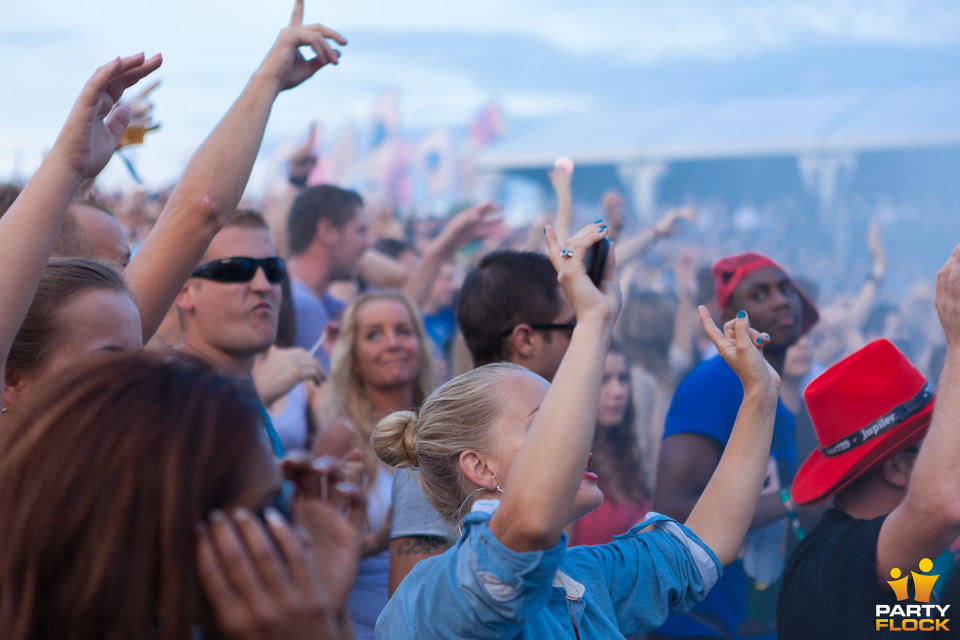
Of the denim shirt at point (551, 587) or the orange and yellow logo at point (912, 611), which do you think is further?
the orange and yellow logo at point (912, 611)

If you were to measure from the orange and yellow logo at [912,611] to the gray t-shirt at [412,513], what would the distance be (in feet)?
3.53

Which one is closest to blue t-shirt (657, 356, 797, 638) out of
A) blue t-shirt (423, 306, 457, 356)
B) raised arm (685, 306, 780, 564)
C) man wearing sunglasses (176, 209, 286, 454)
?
raised arm (685, 306, 780, 564)

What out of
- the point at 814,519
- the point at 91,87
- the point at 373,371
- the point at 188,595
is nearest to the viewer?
the point at 188,595

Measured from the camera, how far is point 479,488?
173cm

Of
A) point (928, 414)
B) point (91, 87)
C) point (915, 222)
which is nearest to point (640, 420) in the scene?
point (928, 414)

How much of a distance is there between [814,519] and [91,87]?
2723mm

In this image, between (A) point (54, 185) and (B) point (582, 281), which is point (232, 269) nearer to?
(A) point (54, 185)

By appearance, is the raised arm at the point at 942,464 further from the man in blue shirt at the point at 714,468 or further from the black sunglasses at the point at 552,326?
the black sunglasses at the point at 552,326

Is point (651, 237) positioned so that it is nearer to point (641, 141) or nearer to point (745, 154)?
point (745, 154)

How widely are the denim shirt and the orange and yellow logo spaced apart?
0.55 m

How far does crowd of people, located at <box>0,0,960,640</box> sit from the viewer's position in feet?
2.99

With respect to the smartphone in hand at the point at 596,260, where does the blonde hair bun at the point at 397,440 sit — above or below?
below

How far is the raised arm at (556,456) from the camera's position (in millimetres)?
1278

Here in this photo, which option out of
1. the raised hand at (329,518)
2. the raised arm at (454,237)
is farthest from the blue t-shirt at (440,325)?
the raised hand at (329,518)
